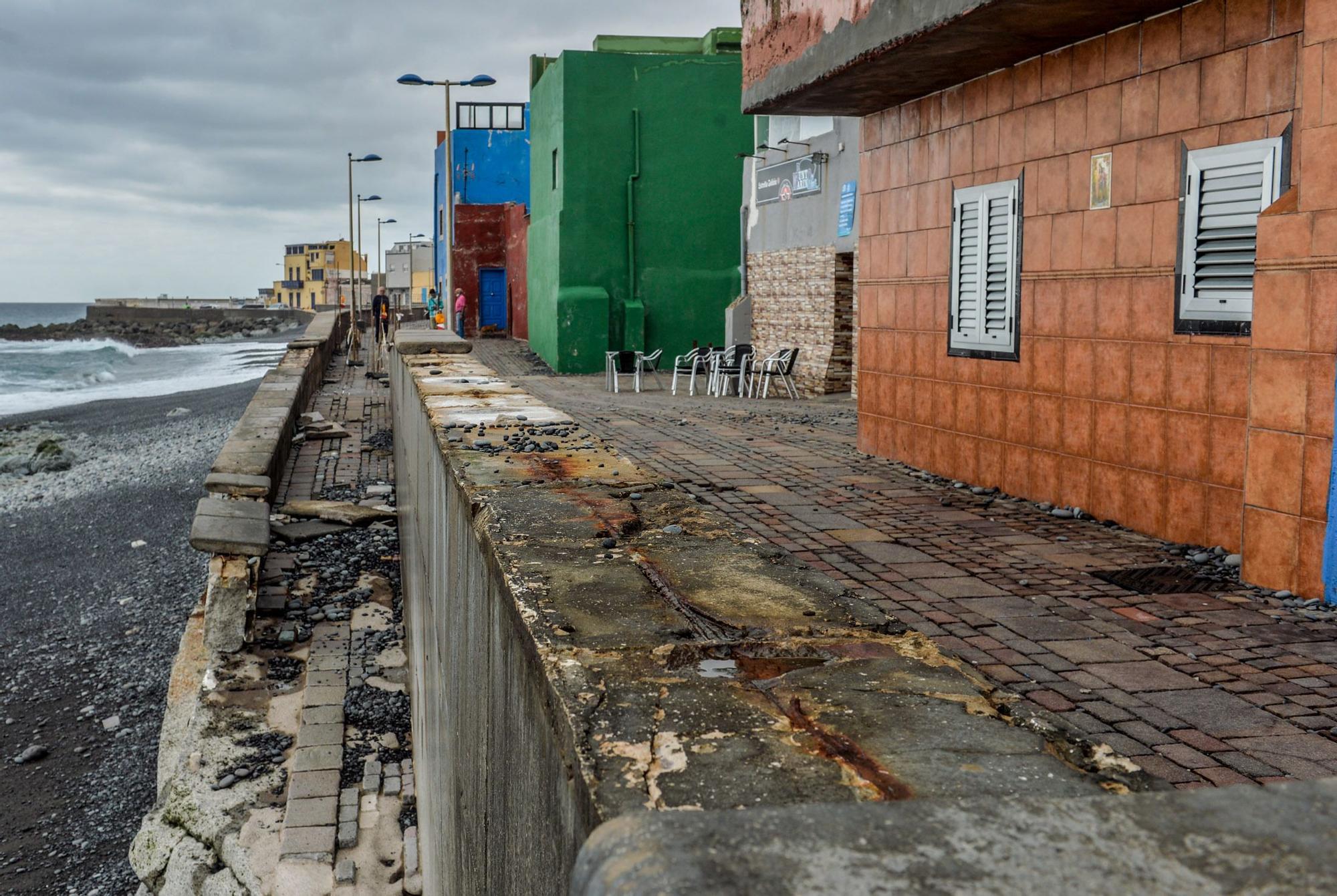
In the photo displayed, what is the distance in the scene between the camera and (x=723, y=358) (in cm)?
2108

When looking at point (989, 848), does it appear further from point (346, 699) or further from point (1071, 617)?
point (346, 699)

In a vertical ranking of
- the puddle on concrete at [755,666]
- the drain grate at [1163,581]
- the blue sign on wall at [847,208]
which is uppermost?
the blue sign on wall at [847,208]

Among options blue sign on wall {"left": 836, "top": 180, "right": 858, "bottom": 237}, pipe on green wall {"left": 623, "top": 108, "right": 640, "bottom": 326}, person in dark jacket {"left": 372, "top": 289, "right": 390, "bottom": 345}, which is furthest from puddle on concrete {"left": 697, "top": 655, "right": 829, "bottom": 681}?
person in dark jacket {"left": 372, "top": 289, "right": 390, "bottom": 345}

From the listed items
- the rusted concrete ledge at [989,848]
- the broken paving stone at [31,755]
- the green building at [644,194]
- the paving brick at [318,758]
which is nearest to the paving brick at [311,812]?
the paving brick at [318,758]

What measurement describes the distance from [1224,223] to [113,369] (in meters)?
67.6

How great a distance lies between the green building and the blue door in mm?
16174

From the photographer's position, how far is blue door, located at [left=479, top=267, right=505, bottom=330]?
1709 inches

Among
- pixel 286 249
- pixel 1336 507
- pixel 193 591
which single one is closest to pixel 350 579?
pixel 193 591

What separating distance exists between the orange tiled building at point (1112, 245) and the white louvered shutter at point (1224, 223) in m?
0.01

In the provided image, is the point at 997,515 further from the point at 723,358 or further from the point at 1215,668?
the point at 723,358

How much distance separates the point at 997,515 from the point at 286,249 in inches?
6062

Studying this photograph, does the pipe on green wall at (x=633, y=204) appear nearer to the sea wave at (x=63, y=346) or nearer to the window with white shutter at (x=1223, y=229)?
the window with white shutter at (x=1223, y=229)

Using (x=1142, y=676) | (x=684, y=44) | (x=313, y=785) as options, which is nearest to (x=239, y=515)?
(x=313, y=785)

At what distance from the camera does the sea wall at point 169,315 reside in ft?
351
